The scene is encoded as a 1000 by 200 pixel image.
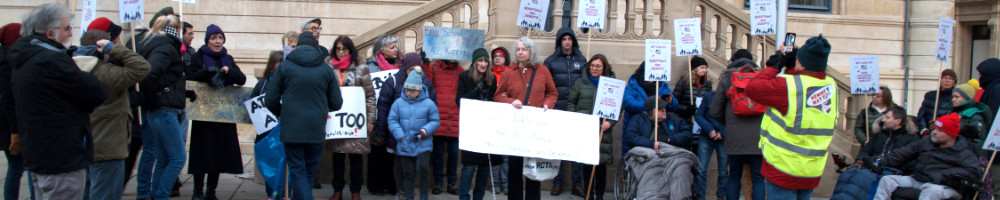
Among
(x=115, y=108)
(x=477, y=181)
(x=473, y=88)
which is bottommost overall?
(x=477, y=181)

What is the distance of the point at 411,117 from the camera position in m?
8.05

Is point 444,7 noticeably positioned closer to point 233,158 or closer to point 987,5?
point 233,158

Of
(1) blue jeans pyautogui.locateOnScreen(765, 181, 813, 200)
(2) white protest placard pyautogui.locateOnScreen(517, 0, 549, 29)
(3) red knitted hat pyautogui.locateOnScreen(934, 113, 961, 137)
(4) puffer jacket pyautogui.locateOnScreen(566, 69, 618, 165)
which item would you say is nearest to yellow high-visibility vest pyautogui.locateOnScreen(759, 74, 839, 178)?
(1) blue jeans pyautogui.locateOnScreen(765, 181, 813, 200)

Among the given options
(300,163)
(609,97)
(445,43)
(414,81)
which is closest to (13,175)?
(300,163)

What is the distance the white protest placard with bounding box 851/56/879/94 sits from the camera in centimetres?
956

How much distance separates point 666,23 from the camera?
400 inches

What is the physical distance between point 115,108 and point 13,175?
55.8 inches

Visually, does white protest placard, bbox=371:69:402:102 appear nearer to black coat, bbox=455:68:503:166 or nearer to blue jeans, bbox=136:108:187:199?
black coat, bbox=455:68:503:166

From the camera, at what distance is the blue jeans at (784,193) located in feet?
20.5

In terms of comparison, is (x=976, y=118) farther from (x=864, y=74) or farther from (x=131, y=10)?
(x=131, y=10)

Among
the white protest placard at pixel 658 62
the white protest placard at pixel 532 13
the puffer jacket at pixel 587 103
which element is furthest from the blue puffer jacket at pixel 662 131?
the white protest placard at pixel 532 13

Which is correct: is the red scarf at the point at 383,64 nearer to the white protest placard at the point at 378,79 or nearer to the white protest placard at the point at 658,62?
the white protest placard at the point at 378,79

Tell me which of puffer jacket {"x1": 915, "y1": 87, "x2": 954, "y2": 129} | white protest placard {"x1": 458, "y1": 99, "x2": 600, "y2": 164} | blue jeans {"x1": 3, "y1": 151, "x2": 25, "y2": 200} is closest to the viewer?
blue jeans {"x1": 3, "y1": 151, "x2": 25, "y2": 200}

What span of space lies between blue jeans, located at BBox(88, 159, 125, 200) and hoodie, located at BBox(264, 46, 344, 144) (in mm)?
1299
